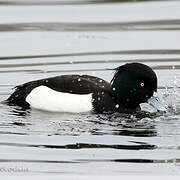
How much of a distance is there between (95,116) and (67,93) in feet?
1.87

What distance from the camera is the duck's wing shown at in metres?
12.1

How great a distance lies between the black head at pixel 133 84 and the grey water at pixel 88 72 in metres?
0.33

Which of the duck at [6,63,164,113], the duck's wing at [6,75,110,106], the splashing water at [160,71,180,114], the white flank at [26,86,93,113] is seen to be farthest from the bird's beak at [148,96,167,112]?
the white flank at [26,86,93,113]

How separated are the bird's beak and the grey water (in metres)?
0.10

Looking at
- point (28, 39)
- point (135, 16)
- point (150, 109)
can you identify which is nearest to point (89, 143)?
point (150, 109)

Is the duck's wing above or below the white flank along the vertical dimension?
above

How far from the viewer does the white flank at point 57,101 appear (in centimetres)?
1202

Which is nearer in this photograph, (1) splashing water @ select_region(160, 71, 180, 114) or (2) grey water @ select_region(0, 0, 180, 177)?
(2) grey water @ select_region(0, 0, 180, 177)

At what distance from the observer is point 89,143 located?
33.7 feet

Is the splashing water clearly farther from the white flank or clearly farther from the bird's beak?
the white flank

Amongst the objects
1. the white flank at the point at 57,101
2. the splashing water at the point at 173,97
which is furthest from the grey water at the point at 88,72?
the white flank at the point at 57,101

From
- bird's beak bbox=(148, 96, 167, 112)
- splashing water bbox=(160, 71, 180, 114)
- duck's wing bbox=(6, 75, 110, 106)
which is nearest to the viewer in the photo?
bird's beak bbox=(148, 96, 167, 112)

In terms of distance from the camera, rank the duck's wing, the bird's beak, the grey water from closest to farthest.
Answer: the grey water, the bird's beak, the duck's wing

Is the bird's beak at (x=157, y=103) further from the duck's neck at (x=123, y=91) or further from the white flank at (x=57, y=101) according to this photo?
the white flank at (x=57, y=101)
